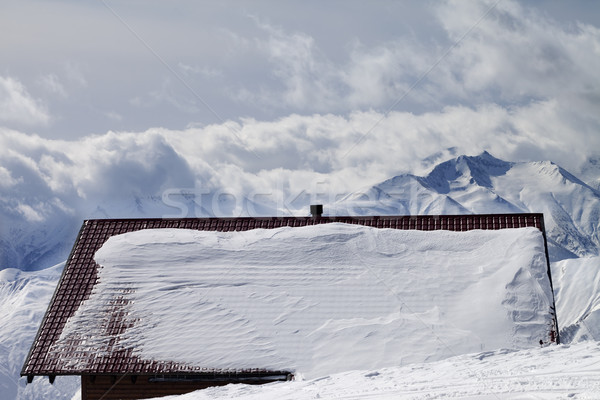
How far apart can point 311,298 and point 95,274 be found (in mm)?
5917

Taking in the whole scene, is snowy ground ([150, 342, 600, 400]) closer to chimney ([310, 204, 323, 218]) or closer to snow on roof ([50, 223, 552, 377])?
snow on roof ([50, 223, 552, 377])

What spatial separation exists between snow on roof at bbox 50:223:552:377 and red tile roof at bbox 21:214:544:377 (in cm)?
11

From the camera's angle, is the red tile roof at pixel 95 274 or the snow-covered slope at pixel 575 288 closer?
the red tile roof at pixel 95 274

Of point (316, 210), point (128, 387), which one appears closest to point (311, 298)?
point (316, 210)

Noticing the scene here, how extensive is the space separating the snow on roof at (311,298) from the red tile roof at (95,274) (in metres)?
0.11

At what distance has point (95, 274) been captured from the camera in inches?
797

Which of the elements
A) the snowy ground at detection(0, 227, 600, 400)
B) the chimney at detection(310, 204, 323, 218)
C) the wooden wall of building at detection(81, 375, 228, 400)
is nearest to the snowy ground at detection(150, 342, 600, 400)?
the snowy ground at detection(0, 227, 600, 400)

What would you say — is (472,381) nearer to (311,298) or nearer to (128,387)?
(311,298)

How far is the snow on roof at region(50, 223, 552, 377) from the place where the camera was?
1728 cm

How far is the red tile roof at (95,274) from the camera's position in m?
17.8

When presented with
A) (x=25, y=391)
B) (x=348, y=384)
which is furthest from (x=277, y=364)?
(x=25, y=391)

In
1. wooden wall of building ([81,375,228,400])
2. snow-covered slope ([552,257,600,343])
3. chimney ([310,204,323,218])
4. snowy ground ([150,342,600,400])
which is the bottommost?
snowy ground ([150,342,600,400])

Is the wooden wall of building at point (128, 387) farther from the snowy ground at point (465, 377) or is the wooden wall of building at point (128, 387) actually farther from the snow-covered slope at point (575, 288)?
the snow-covered slope at point (575, 288)

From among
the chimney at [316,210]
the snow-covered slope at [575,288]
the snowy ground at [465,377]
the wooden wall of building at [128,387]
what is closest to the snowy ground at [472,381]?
the snowy ground at [465,377]
